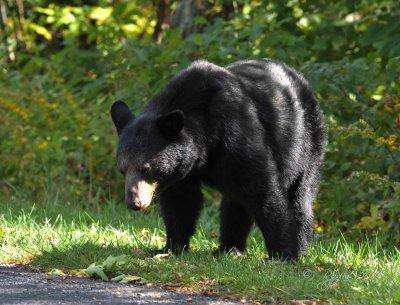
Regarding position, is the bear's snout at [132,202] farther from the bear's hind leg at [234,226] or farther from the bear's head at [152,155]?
the bear's hind leg at [234,226]

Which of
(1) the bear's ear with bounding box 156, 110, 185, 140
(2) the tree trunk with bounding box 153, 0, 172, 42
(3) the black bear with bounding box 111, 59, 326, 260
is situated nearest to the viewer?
(1) the bear's ear with bounding box 156, 110, 185, 140

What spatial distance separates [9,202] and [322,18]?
4893 millimetres

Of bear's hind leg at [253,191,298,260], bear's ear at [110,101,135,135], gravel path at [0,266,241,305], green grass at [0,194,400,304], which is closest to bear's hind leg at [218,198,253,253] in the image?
green grass at [0,194,400,304]

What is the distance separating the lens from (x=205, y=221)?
8.91 meters

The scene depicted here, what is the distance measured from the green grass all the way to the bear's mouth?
1.27 feet

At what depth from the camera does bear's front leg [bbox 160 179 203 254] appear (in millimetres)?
6543

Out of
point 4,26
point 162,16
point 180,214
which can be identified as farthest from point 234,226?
point 4,26

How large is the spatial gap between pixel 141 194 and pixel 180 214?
0.78 meters

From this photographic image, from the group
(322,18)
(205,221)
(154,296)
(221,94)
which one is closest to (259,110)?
(221,94)

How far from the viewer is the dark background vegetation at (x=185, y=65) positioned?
8666 mm

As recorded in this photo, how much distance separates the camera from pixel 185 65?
9828 mm

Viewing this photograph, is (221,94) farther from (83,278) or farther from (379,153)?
(379,153)

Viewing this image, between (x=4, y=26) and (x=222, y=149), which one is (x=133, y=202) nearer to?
(x=222, y=149)

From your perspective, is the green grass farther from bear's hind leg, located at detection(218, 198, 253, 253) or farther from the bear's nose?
the bear's nose
